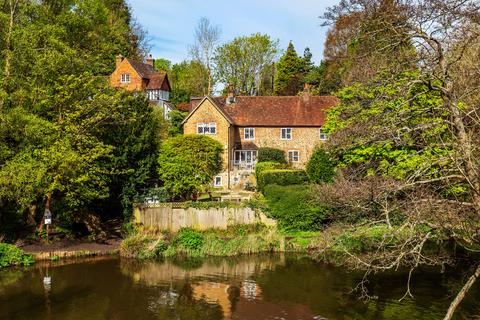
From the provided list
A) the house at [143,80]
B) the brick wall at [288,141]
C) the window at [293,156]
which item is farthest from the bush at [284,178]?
the house at [143,80]

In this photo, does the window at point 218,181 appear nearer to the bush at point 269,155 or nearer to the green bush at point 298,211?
the bush at point 269,155

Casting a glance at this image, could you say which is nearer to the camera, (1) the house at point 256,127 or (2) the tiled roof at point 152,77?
(1) the house at point 256,127

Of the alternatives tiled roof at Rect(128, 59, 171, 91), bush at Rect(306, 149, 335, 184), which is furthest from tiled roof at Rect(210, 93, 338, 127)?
tiled roof at Rect(128, 59, 171, 91)

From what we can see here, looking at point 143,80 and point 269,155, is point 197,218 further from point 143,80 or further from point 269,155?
point 143,80

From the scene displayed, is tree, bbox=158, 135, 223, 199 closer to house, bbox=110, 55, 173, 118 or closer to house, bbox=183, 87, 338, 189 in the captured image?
house, bbox=183, 87, 338, 189

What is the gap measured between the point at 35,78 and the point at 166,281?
1451cm

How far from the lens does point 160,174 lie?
3112 centimetres

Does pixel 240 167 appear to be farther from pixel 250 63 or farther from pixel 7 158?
pixel 250 63

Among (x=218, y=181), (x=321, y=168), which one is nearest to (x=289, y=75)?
(x=218, y=181)

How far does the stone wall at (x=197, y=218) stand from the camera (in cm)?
2816

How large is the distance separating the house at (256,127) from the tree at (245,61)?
2191cm

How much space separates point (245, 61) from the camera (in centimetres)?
6925

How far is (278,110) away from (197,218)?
21.7 m

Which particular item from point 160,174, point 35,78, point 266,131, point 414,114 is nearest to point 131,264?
point 160,174
